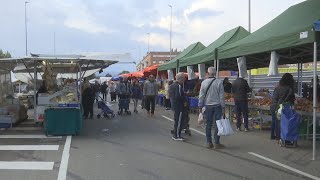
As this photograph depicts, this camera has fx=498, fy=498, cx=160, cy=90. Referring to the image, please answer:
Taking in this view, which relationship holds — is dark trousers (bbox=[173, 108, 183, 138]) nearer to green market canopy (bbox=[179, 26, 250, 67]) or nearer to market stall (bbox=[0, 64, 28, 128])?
green market canopy (bbox=[179, 26, 250, 67])

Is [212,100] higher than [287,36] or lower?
lower

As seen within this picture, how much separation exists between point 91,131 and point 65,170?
21.5ft

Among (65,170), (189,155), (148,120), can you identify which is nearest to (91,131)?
(148,120)


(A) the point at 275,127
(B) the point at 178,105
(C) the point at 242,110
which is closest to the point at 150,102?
(C) the point at 242,110

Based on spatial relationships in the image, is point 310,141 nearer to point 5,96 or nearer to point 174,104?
point 174,104

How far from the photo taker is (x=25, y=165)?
9.57m

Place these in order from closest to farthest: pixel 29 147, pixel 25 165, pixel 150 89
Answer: pixel 25 165 → pixel 29 147 → pixel 150 89

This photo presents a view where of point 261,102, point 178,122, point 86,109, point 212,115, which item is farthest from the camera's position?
point 86,109

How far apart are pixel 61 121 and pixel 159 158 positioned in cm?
476

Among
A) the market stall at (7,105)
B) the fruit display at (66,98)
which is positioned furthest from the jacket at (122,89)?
the fruit display at (66,98)

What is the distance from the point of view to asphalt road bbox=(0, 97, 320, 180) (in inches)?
342

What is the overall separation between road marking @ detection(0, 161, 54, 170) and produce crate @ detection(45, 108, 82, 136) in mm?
4245

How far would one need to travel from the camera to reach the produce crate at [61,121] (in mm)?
14094

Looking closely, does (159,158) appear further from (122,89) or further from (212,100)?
(122,89)
